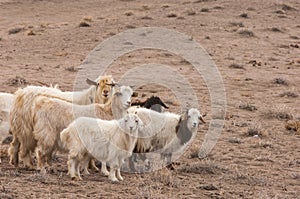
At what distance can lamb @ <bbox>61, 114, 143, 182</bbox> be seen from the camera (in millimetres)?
8953

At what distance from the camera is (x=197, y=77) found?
20641mm

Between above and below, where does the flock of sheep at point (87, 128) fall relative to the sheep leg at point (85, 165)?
above

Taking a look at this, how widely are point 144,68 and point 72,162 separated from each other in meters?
13.3

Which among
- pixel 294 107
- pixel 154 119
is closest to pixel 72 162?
pixel 154 119

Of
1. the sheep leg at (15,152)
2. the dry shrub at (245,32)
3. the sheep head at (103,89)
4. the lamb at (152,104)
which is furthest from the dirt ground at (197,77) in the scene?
the sheep head at (103,89)

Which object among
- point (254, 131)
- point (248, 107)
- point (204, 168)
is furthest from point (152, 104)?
point (248, 107)

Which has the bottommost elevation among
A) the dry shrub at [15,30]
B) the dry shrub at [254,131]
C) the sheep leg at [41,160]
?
the sheep leg at [41,160]

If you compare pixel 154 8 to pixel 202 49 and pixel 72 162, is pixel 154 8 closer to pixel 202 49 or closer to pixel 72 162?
pixel 202 49

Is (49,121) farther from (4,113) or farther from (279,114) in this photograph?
(279,114)

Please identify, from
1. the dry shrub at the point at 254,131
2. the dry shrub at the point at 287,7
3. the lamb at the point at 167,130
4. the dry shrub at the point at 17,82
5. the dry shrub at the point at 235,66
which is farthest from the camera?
the dry shrub at the point at 287,7

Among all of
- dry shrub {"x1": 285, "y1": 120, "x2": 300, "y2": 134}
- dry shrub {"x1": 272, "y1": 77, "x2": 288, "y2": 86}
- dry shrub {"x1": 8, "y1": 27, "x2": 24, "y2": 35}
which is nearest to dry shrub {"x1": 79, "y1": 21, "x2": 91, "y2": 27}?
dry shrub {"x1": 8, "y1": 27, "x2": 24, "y2": 35}

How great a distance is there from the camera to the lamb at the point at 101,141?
8953 millimetres

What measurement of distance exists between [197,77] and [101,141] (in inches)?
466

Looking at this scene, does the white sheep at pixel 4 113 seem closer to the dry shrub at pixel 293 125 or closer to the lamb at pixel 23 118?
the lamb at pixel 23 118
